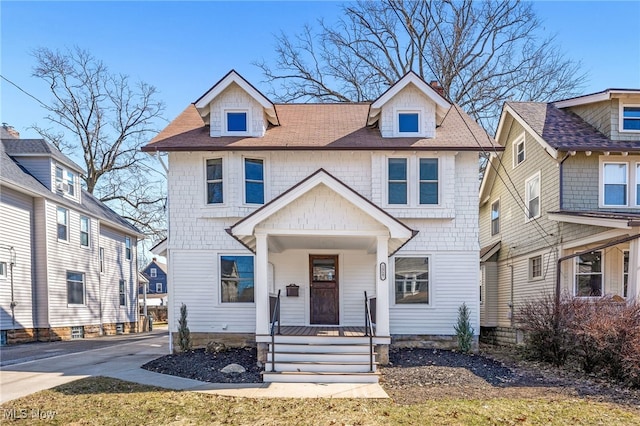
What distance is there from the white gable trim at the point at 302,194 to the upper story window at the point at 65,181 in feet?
44.1

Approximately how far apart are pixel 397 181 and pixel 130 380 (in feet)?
27.1

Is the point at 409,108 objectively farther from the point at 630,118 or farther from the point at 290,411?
the point at 290,411

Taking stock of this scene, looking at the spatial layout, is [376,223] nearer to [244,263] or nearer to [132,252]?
[244,263]

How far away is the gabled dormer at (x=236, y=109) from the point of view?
1205 cm

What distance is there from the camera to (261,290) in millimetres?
9133

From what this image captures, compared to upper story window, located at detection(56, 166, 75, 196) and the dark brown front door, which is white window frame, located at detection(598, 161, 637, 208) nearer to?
the dark brown front door

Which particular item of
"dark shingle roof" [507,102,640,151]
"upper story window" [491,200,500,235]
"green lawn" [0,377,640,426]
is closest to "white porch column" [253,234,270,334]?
"green lawn" [0,377,640,426]

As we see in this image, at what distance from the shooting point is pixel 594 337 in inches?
318

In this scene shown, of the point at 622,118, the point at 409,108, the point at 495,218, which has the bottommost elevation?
the point at 495,218

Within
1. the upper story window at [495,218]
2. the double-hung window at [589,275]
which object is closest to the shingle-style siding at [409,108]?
the double-hung window at [589,275]

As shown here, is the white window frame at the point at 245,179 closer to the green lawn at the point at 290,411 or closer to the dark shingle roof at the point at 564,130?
the green lawn at the point at 290,411

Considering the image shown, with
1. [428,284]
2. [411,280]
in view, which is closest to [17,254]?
[411,280]

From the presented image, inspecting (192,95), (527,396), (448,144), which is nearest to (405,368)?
(527,396)

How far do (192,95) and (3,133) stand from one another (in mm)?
10042
